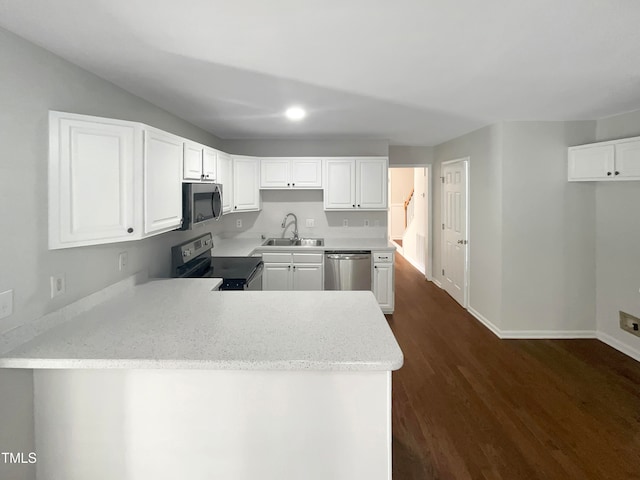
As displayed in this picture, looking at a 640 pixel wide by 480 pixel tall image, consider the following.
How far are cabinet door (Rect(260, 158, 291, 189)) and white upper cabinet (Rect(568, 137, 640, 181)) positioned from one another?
3236 millimetres

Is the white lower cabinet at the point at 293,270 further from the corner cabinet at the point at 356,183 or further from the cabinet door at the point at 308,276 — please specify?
the corner cabinet at the point at 356,183

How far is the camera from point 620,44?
1916 mm

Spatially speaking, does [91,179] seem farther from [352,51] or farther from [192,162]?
[352,51]

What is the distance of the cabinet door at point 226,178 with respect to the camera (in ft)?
12.5

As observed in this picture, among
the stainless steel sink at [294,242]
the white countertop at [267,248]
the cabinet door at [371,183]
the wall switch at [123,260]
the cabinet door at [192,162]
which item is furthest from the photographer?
the stainless steel sink at [294,242]

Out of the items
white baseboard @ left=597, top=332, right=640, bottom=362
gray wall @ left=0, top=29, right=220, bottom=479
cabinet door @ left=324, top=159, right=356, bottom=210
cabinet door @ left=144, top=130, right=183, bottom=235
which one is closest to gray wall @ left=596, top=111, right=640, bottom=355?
white baseboard @ left=597, top=332, right=640, bottom=362

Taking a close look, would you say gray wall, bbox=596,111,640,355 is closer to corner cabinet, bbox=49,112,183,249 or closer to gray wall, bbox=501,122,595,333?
gray wall, bbox=501,122,595,333

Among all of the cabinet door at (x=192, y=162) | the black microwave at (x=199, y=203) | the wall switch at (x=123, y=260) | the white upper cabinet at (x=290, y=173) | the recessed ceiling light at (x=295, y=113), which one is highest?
the recessed ceiling light at (x=295, y=113)

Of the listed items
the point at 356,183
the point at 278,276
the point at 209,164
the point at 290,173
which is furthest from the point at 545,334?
the point at 209,164

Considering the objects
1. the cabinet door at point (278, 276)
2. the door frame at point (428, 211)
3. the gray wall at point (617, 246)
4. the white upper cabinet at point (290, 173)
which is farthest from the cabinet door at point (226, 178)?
the gray wall at point (617, 246)

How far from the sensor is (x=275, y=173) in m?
4.88

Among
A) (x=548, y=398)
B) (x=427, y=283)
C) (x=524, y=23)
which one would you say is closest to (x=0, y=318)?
(x=524, y=23)

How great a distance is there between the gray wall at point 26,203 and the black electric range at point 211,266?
1.06m

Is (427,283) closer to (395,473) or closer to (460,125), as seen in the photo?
(460,125)
